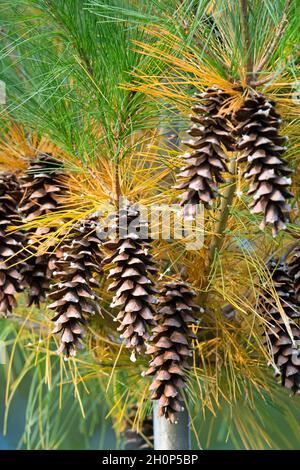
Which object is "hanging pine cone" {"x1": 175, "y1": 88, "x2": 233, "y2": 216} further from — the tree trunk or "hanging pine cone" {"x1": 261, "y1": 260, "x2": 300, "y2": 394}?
the tree trunk

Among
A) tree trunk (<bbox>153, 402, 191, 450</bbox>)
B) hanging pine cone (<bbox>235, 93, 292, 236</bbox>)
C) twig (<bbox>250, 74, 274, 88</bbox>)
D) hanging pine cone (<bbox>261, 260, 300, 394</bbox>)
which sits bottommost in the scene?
tree trunk (<bbox>153, 402, 191, 450</bbox>)

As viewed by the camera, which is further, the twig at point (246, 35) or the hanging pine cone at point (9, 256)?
the hanging pine cone at point (9, 256)

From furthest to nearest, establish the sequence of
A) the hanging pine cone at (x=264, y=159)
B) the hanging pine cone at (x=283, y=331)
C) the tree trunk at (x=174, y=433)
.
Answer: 1. the tree trunk at (x=174, y=433)
2. the hanging pine cone at (x=283, y=331)
3. the hanging pine cone at (x=264, y=159)

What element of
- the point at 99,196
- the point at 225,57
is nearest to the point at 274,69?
the point at 225,57

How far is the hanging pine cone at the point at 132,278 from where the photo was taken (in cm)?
61

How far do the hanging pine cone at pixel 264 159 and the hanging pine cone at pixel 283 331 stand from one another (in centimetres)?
12

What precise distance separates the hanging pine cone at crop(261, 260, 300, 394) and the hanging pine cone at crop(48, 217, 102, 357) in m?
0.14

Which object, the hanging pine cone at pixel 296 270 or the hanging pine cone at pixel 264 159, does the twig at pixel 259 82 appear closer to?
the hanging pine cone at pixel 264 159

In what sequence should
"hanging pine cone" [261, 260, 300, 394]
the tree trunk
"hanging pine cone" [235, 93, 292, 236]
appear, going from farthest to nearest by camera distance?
the tree trunk, "hanging pine cone" [261, 260, 300, 394], "hanging pine cone" [235, 93, 292, 236]

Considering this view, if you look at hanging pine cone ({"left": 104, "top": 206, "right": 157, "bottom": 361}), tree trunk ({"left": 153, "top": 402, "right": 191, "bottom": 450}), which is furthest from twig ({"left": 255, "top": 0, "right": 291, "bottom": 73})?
tree trunk ({"left": 153, "top": 402, "right": 191, "bottom": 450})

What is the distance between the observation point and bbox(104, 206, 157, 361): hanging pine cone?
609 mm

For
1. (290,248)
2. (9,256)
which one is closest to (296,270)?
(290,248)

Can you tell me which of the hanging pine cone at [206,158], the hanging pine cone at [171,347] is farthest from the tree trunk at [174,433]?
the hanging pine cone at [206,158]
